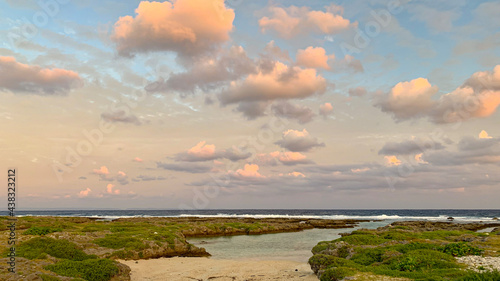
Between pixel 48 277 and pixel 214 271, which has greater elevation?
pixel 48 277

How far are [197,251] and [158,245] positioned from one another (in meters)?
5.13

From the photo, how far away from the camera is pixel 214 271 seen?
2822cm

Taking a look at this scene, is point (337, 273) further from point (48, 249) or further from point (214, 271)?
point (48, 249)

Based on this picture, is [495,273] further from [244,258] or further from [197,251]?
[197,251]

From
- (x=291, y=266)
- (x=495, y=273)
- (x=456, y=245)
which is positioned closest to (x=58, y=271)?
(x=291, y=266)

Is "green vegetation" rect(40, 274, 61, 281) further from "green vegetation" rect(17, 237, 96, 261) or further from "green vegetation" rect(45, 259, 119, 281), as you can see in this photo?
"green vegetation" rect(17, 237, 96, 261)

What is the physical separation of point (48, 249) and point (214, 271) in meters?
14.6

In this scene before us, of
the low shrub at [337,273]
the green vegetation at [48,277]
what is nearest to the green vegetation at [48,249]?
the green vegetation at [48,277]

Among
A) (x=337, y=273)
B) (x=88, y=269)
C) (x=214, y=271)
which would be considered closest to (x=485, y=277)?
(x=337, y=273)

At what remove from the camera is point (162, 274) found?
27078mm

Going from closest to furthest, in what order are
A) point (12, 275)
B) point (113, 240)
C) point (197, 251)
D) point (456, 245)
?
1. point (12, 275)
2. point (456, 245)
3. point (113, 240)
4. point (197, 251)

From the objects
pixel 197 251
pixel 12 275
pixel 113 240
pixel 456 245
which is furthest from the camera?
pixel 197 251

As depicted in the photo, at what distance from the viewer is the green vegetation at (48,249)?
25188mm

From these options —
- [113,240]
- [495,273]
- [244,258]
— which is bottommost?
[244,258]
